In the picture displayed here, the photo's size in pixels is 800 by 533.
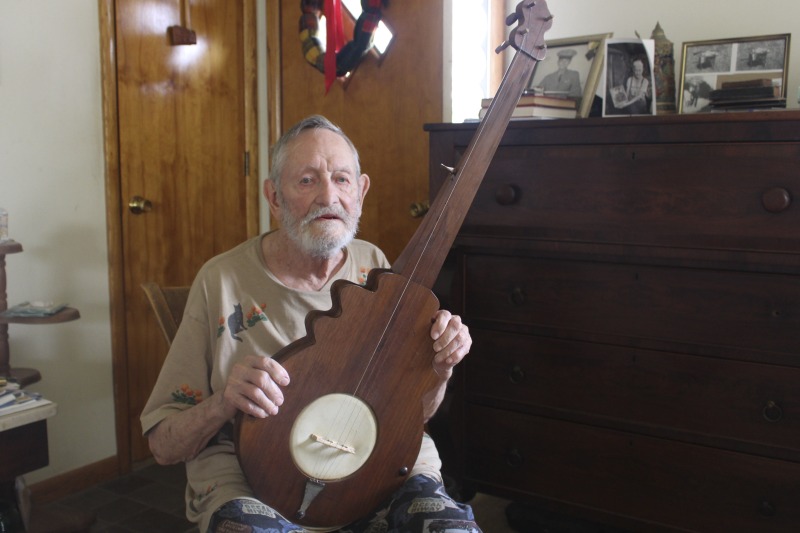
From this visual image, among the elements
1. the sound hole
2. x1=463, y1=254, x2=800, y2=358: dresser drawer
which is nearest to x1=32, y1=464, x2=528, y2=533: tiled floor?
x1=463, y1=254, x2=800, y2=358: dresser drawer

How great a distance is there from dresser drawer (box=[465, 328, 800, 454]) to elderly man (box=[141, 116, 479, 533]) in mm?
432

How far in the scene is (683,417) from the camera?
5.42 feet

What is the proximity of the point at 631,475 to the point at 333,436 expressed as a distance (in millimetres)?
855

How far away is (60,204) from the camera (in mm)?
2385

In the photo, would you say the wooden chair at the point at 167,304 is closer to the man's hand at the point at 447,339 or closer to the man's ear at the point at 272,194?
the man's ear at the point at 272,194

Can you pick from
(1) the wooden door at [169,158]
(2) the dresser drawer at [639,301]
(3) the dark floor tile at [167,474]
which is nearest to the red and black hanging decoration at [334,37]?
(1) the wooden door at [169,158]

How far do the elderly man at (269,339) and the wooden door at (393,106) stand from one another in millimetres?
1080

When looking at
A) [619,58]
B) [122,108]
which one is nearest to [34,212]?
[122,108]

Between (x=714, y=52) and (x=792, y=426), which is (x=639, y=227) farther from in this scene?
(x=714, y=52)

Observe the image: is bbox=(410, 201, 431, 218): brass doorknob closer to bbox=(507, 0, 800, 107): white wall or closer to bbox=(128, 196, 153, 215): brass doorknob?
bbox=(507, 0, 800, 107): white wall

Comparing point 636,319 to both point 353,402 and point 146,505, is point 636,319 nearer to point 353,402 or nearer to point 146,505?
point 353,402

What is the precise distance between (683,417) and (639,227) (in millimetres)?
448

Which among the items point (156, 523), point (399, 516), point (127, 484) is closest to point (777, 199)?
point (399, 516)

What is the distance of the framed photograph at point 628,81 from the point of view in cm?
186
